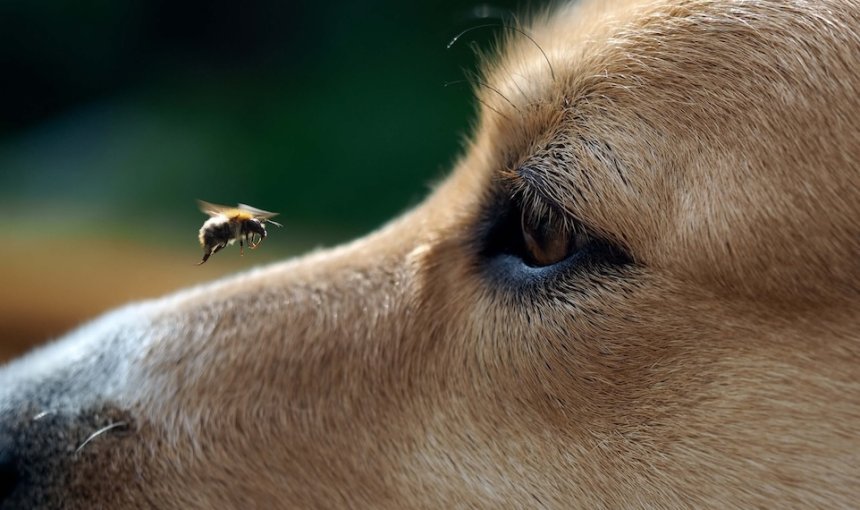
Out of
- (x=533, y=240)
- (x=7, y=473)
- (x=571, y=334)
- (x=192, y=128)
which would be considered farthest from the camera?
(x=192, y=128)

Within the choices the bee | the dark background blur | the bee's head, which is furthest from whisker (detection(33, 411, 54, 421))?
the dark background blur

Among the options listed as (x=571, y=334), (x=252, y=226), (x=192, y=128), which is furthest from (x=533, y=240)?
(x=192, y=128)

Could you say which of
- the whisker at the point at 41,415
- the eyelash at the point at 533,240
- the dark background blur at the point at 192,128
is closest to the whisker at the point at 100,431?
the whisker at the point at 41,415

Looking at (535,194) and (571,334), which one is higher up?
(535,194)

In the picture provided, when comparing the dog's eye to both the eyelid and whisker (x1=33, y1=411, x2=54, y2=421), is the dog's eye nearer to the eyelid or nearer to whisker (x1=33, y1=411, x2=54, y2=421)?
the eyelid

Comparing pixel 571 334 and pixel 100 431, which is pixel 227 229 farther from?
pixel 571 334

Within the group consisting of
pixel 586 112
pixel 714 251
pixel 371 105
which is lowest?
pixel 714 251

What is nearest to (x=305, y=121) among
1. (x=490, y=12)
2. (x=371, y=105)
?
(x=371, y=105)

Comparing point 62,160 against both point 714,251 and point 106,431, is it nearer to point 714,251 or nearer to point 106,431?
point 106,431
